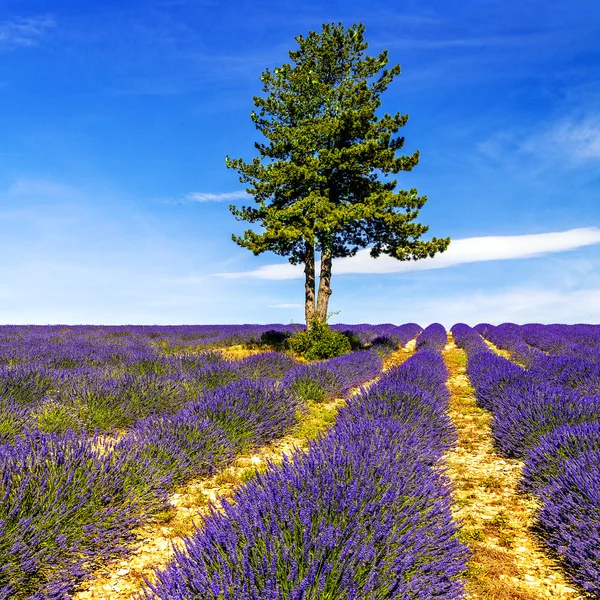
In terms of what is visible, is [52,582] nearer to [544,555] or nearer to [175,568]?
[175,568]

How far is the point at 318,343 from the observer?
47.6 feet

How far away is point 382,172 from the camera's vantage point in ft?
50.5

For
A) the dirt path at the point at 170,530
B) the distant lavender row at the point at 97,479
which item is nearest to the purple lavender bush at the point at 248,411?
the distant lavender row at the point at 97,479

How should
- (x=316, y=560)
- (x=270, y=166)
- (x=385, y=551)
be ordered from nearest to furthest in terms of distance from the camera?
(x=316, y=560) → (x=385, y=551) → (x=270, y=166)

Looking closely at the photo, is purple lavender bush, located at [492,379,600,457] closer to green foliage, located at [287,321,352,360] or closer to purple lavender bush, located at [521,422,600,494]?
purple lavender bush, located at [521,422,600,494]

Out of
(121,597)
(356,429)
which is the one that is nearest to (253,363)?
(356,429)

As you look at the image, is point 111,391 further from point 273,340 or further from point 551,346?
point 551,346

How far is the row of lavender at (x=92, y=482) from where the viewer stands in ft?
8.67

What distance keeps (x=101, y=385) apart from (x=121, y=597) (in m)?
4.11

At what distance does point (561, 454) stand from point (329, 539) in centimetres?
306

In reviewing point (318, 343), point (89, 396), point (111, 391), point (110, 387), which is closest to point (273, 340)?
point (318, 343)

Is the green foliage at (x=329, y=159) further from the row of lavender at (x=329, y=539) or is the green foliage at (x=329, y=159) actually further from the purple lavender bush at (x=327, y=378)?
the row of lavender at (x=329, y=539)

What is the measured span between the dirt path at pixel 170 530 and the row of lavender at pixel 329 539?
201mm

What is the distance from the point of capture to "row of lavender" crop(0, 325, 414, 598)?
2.64m
